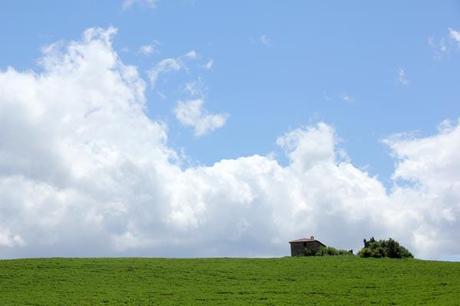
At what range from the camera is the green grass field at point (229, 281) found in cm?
4797

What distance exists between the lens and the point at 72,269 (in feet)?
200

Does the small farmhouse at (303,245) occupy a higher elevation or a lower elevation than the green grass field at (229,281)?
higher

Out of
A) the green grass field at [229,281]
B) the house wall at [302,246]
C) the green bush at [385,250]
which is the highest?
the house wall at [302,246]

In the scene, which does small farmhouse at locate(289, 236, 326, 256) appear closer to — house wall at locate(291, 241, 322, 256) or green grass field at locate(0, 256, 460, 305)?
house wall at locate(291, 241, 322, 256)

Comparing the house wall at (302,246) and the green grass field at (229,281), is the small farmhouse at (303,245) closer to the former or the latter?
the house wall at (302,246)

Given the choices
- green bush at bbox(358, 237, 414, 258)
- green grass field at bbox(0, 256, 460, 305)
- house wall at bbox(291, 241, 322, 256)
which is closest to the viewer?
green grass field at bbox(0, 256, 460, 305)

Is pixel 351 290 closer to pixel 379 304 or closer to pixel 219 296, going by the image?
pixel 379 304

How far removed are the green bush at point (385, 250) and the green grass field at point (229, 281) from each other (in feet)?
42.3

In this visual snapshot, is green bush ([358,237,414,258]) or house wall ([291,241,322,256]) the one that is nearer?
green bush ([358,237,414,258])

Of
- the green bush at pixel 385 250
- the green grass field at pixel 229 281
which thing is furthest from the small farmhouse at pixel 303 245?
the green grass field at pixel 229 281

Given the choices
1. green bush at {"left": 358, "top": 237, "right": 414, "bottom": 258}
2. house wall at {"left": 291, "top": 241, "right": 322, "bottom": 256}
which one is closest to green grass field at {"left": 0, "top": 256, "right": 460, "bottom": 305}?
green bush at {"left": 358, "top": 237, "right": 414, "bottom": 258}

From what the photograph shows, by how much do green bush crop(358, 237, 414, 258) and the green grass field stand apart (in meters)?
12.9

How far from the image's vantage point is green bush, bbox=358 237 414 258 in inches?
3105

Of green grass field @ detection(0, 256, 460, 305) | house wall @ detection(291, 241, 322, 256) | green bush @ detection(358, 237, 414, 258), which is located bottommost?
green grass field @ detection(0, 256, 460, 305)
